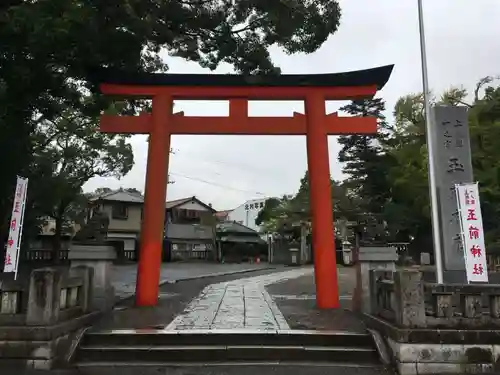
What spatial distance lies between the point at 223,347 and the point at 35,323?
2621mm

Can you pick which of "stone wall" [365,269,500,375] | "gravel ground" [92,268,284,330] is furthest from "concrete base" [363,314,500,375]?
"gravel ground" [92,268,284,330]

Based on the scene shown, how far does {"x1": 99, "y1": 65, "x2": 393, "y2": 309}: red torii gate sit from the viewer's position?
10398mm

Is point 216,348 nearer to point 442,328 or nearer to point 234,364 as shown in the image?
point 234,364

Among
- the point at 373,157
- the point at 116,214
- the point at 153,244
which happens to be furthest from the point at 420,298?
the point at 116,214

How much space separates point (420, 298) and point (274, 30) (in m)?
6.05

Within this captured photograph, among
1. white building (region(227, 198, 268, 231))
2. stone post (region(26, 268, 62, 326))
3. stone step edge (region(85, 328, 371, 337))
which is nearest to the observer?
stone post (region(26, 268, 62, 326))

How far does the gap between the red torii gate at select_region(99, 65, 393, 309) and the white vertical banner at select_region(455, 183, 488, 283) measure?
3022mm

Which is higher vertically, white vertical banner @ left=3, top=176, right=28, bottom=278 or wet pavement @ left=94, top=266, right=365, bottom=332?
white vertical banner @ left=3, top=176, right=28, bottom=278

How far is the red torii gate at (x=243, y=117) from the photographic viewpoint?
34.1 feet

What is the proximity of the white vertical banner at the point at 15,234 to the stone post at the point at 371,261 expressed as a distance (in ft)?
20.3

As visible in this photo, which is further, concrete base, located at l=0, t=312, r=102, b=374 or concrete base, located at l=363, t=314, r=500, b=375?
concrete base, located at l=0, t=312, r=102, b=374

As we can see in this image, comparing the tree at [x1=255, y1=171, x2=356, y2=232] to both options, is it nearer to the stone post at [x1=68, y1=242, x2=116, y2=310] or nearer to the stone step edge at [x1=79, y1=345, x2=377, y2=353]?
the stone post at [x1=68, y1=242, x2=116, y2=310]

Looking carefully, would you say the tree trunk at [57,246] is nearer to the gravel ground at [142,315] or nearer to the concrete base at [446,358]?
the gravel ground at [142,315]

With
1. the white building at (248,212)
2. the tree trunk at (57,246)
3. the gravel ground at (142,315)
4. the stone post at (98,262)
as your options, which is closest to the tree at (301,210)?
the white building at (248,212)
